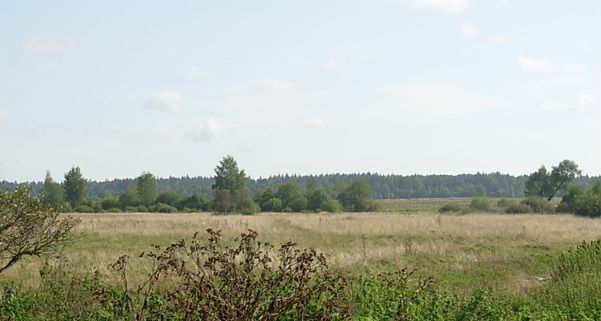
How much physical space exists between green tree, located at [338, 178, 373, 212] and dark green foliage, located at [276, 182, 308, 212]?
18.1 feet

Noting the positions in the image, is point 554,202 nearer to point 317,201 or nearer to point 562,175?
point 562,175

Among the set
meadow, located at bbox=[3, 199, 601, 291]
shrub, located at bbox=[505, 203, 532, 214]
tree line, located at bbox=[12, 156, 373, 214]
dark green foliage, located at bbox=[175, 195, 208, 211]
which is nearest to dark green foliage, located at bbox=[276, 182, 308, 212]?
tree line, located at bbox=[12, 156, 373, 214]

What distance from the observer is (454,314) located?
9039 mm

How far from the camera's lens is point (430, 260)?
20.5 metres

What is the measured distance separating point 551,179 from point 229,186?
1572 inches

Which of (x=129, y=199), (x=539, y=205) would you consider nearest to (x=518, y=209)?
(x=539, y=205)

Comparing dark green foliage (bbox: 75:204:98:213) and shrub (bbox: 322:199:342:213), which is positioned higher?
dark green foliage (bbox: 75:204:98:213)

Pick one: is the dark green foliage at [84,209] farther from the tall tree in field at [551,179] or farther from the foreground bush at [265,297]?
the foreground bush at [265,297]

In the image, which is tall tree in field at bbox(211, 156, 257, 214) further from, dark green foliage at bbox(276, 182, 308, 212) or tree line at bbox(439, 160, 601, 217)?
tree line at bbox(439, 160, 601, 217)

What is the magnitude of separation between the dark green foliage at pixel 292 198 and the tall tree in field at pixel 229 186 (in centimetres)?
474

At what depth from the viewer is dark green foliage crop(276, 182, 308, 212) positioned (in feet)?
270

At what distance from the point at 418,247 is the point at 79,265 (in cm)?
1144

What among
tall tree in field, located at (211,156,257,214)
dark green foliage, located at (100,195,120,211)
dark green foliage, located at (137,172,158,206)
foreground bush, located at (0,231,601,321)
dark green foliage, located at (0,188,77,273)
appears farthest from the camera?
dark green foliage, located at (137,172,158,206)

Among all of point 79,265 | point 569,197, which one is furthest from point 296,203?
point 79,265
